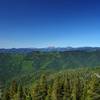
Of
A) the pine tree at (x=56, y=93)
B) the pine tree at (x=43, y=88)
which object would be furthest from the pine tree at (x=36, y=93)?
the pine tree at (x=56, y=93)

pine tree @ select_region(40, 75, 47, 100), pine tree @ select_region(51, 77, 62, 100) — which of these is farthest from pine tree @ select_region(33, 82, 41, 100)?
pine tree @ select_region(51, 77, 62, 100)

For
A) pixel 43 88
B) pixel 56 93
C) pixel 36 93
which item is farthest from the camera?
pixel 56 93

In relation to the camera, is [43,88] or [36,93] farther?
[43,88]

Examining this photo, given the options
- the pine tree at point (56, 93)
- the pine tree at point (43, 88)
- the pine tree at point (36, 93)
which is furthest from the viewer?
the pine tree at point (56, 93)

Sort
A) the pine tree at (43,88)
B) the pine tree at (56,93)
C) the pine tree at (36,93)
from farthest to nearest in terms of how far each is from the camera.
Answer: the pine tree at (56,93), the pine tree at (43,88), the pine tree at (36,93)

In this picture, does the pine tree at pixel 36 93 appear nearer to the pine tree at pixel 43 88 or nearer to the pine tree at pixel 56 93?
the pine tree at pixel 43 88

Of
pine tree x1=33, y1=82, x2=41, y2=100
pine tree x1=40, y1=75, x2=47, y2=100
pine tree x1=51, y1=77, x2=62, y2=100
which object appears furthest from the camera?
pine tree x1=51, y1=77, x2=62, y2=100

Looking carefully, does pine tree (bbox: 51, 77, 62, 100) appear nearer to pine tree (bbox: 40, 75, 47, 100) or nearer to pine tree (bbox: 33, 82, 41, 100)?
pine tree (bbox: 40, 75, 47, 100)

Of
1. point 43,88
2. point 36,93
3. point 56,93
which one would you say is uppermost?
point 43,88

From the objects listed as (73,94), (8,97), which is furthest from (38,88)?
(73,94)

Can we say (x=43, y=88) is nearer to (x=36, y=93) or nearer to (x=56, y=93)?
(x=36, y=93)

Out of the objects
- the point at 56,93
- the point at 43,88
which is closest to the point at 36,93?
the point at 43,88

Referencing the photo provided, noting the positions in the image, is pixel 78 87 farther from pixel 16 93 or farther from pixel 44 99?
pixel 16 93

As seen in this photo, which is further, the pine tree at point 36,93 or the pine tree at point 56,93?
the pine tree at point 56,93
